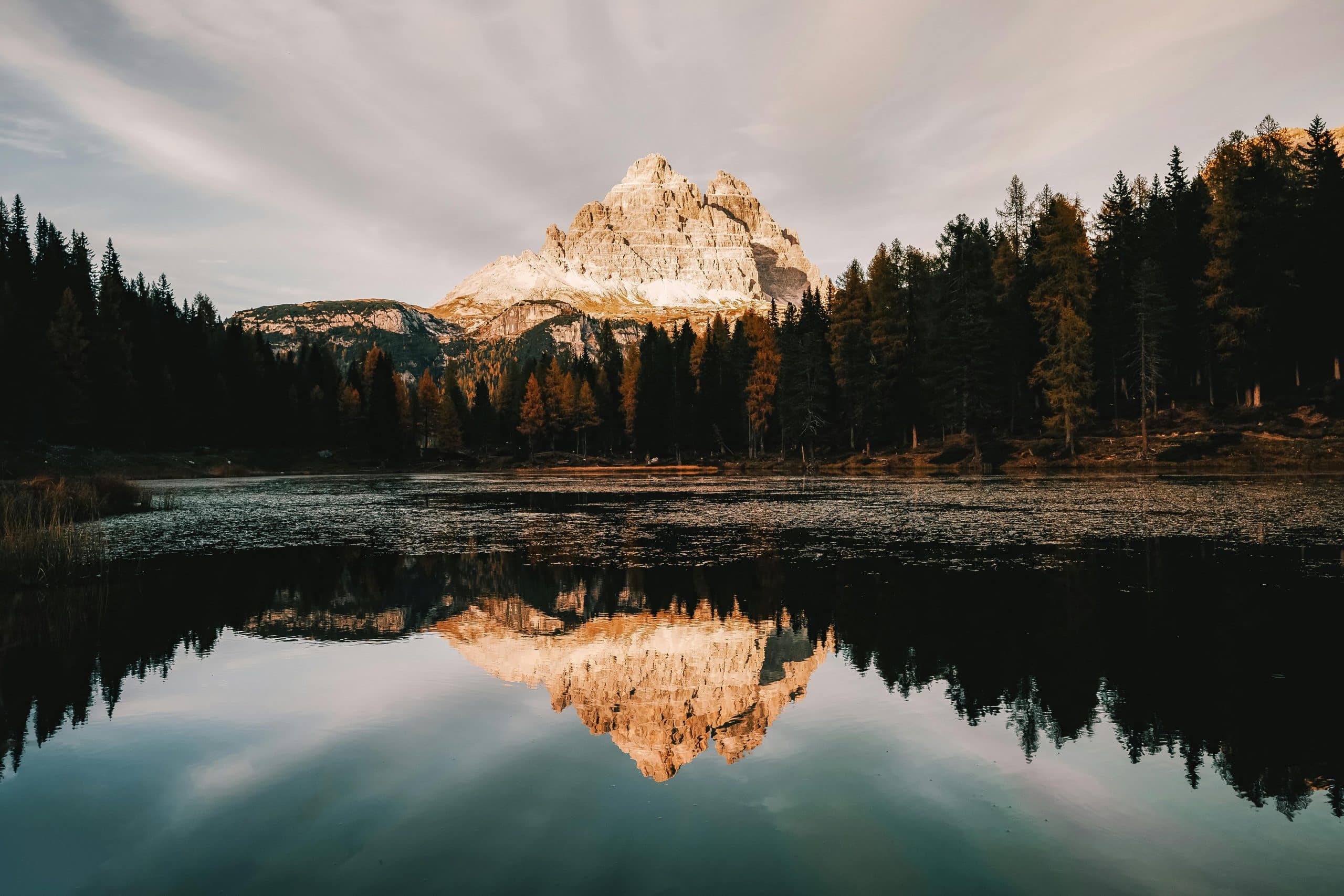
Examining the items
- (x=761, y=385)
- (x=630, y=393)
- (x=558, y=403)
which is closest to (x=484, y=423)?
(x=558, y=403)

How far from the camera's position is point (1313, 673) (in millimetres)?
9297

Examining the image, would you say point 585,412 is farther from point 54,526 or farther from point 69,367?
point 54,526

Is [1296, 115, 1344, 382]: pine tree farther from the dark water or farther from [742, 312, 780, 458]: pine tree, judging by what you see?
the dark water

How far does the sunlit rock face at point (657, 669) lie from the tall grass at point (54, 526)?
10409mm

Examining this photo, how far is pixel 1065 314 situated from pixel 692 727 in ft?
204

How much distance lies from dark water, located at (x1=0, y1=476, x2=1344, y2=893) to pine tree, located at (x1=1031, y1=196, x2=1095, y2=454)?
4399cm

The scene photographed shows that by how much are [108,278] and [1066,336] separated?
125 meters

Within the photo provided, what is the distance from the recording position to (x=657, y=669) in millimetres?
10594

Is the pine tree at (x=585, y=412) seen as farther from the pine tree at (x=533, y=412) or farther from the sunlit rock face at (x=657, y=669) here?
the sunlit rock face at (x=657, y=669)

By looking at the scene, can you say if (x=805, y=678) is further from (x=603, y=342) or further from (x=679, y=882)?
(x=603, y=342)

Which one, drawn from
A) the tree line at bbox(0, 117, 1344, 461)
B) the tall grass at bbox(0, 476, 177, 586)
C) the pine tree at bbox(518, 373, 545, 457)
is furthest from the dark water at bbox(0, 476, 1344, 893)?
the pine tree at bbox(518, 373, 545, 457)

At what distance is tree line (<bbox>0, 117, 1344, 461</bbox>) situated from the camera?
58.0 meters

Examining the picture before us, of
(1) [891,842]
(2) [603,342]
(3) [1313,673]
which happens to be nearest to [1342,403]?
(3) [1313,673]

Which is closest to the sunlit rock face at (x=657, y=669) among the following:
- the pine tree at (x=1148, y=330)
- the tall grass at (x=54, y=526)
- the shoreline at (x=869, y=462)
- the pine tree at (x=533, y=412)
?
the tall grass at (x=54, y=526)
